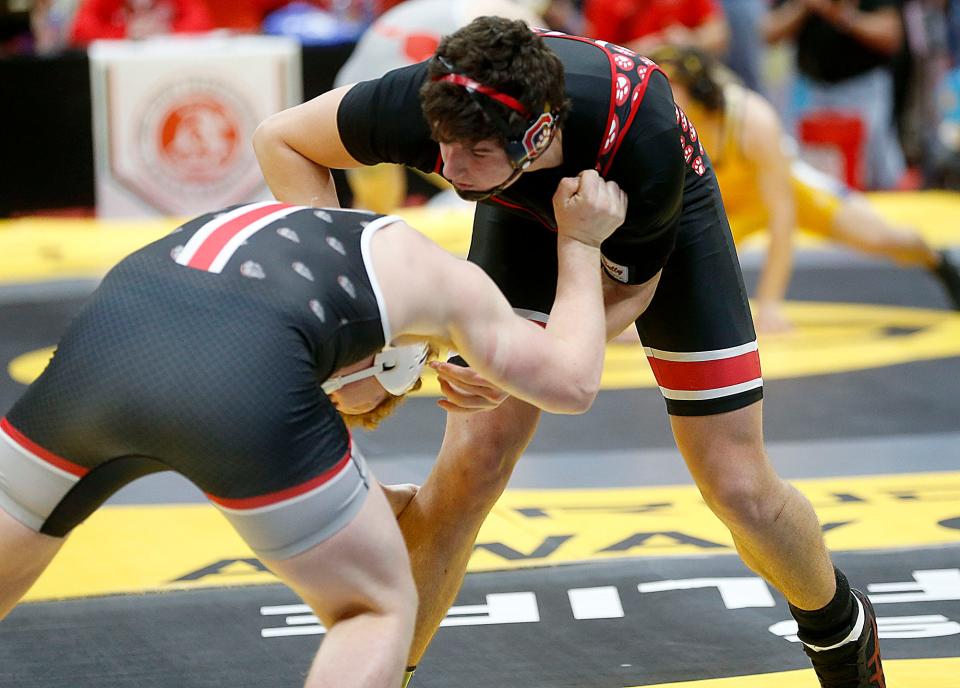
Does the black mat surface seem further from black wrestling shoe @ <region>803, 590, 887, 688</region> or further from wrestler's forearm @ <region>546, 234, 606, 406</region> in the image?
wrestler's forearm @ <region>546, 234, 606, 406</region>

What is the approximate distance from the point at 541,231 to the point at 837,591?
917mm

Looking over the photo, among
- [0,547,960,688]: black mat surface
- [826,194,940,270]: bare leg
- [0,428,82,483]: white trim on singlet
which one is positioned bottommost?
[826,194,940,270]: bare leg

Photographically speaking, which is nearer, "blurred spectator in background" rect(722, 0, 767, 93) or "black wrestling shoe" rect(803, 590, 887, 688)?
"black wrestling shoe" rect(803, 590, 887, 688)

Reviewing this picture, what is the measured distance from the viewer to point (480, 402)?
8.52ft

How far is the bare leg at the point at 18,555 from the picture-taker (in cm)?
216

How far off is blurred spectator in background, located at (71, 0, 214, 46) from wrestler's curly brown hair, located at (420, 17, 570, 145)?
22.2ft

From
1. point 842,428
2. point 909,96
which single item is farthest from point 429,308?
point 909,96

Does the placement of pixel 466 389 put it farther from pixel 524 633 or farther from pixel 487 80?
pixel 524 633

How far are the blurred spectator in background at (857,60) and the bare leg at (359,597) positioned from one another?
27.5ft

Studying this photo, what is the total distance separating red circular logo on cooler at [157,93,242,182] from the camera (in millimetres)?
8242

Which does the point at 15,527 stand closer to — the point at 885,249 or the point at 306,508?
the point at 306,508

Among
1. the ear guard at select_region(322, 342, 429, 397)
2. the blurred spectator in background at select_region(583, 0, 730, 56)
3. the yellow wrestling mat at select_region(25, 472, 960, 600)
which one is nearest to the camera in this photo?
the ear guard at select_region(322, 342, 429, 397)

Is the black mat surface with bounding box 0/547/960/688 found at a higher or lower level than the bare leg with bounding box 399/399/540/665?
lower

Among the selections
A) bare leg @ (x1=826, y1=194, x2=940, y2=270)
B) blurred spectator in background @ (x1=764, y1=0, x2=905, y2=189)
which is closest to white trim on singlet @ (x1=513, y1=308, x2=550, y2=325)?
bare leg @ (x1=826, y1=194, x2=940, y2=270)
